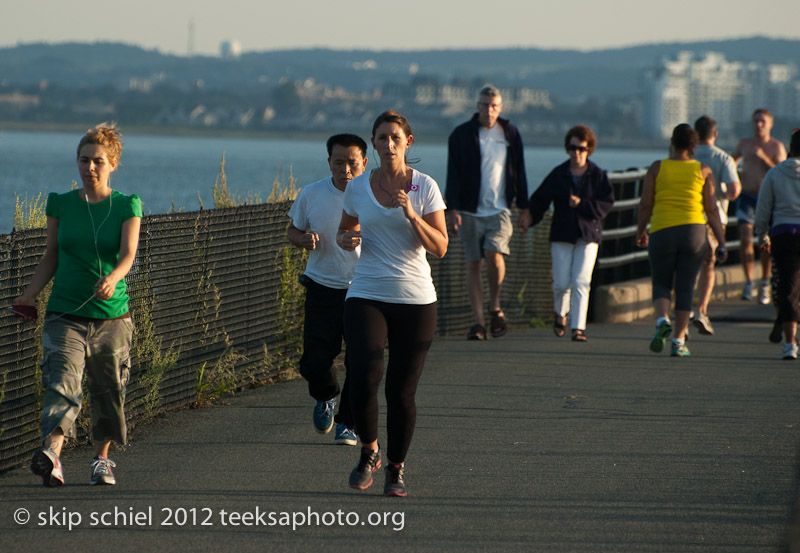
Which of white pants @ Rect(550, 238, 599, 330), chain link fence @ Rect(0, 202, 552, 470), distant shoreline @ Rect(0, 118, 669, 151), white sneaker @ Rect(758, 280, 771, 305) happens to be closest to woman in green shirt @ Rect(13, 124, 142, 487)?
chain link fence @ Rect(0, 202, 552, 470)

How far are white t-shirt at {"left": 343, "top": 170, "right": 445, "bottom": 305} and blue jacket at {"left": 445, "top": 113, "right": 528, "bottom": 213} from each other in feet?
16.3

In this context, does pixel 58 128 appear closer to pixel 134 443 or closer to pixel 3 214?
pixel 3 214

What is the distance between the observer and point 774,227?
10.3 m

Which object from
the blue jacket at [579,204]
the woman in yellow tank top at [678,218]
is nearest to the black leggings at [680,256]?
the woman in yellow tank top at [678,218]

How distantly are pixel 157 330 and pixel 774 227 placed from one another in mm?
5152

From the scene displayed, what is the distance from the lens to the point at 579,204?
10930 mm

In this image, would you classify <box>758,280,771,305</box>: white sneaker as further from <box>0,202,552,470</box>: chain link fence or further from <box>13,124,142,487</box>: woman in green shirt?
<box>13,124,142,487</box>: woman in green shirt

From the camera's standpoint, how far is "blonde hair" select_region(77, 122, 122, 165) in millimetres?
5832

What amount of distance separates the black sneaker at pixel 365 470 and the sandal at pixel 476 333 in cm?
525

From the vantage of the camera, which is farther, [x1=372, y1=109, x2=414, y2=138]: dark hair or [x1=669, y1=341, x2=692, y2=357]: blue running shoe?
[x1=669, y1=341, x2=692, y2=357]: blue running shoe

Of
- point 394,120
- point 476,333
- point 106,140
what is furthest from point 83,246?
point 476,333

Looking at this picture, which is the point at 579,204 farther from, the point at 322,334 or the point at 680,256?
the point at 322,334

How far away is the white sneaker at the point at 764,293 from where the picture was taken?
14.4 m

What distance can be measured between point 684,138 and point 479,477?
474cm
